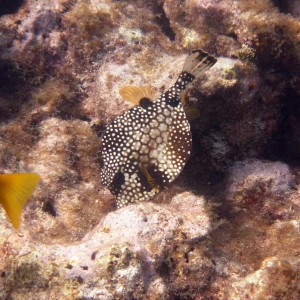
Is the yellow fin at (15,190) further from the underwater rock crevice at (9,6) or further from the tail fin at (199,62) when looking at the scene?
the underwater rock crevice at (9,6)

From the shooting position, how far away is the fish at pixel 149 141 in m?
4.23

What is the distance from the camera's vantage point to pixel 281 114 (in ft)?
16.2

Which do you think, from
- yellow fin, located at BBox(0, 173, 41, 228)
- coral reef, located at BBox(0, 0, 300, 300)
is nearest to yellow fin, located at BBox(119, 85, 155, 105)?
coral reef, located at BBox(0, 0, 300, 300)

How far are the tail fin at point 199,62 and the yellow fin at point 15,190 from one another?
9.16 ft

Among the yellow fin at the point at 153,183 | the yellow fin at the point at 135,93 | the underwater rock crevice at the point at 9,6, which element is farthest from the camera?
the underwater rock crevice at the point at 9,6

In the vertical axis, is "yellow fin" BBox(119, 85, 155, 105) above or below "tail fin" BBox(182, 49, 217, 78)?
below

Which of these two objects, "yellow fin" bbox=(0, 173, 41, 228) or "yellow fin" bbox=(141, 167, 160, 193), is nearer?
"yellow fin" bbox=(0, 173, 41, 228)

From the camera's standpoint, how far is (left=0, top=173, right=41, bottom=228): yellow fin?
7.82 ft

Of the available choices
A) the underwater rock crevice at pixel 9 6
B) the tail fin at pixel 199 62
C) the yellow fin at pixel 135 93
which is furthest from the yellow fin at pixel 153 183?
the underwater rock crevice at pixel 9 6

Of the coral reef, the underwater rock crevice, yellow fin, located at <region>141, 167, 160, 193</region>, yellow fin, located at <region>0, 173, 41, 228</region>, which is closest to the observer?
yellow fin, located at <region>0, 173, 41, 228</region>

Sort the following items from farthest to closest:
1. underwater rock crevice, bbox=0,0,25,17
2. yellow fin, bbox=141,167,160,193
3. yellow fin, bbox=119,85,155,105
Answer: underwater rock crevice, bbox=0,0,25,17, yellow fin, bbox=119,85,155,105, yellow fin, bbox=141,167,160,193

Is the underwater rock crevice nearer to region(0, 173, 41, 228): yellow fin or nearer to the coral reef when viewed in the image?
the coral reef

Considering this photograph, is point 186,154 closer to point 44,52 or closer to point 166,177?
point 166,177

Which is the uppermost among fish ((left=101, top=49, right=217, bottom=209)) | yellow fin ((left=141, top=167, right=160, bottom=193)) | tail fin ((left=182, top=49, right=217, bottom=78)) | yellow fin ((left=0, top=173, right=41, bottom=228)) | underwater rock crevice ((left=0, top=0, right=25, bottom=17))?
underwater rock crevice ((left=0, top=0, right=25, bottom=17))
